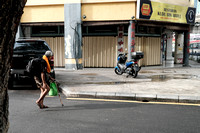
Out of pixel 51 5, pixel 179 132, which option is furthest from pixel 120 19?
pixel 179 132

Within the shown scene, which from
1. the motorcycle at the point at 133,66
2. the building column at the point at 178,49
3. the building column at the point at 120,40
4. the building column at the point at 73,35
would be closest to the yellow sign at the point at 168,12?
the building column at the point at 120,40

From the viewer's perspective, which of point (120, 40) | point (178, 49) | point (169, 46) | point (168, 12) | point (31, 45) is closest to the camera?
point (31, 45)

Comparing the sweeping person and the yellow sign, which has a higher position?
the yellow sign

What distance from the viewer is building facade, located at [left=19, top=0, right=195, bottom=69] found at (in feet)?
40.9

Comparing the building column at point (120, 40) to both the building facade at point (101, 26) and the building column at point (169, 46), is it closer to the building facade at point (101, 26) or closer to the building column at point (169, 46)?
the building facade at point (101, 26)

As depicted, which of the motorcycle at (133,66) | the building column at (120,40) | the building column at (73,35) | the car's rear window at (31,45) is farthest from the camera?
the building column at (120,40)

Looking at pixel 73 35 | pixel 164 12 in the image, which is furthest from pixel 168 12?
pixel 73 35

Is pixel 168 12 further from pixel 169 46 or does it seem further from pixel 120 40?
pixel 120 40

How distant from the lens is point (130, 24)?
12.4 m

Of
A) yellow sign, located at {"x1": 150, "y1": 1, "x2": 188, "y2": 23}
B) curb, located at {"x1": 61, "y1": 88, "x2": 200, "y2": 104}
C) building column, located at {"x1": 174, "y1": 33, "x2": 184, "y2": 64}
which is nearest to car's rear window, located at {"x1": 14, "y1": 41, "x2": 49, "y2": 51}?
curb, located at {"x1": 61, "y1": 88, "x2": 200, "y2": 104}

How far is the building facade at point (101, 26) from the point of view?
12.5 metres

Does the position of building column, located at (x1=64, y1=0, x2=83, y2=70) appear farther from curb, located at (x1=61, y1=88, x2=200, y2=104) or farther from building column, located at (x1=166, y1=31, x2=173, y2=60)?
building column, located at (x1=166, y1=31, x2=173, y2=60)

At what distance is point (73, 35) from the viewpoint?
12797 millimetres

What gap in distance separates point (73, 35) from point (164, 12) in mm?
6377
